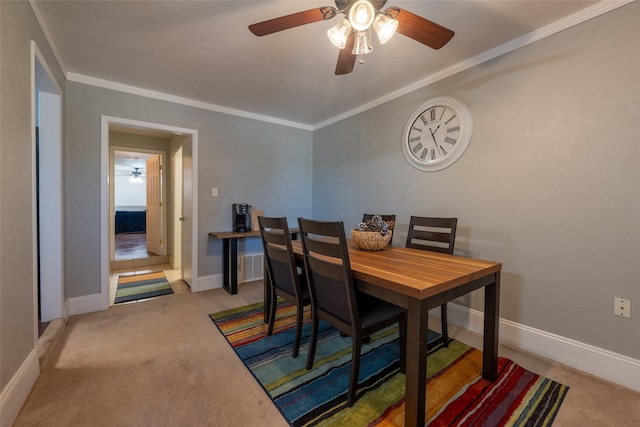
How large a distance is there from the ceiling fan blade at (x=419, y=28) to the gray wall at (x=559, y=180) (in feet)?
3.26

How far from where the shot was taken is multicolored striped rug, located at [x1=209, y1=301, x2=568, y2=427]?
53.5 inches

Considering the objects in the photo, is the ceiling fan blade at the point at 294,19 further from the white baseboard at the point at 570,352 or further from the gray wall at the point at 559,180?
the white baseboard at the point at 570,352

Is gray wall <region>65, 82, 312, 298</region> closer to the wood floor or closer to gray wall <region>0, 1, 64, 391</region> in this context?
gray wall <region>0, 1, 64, 391</region>

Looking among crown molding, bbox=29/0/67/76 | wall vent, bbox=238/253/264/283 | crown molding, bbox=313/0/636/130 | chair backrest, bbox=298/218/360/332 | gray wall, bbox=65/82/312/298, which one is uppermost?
crown molding, bbox=313/0/636/130

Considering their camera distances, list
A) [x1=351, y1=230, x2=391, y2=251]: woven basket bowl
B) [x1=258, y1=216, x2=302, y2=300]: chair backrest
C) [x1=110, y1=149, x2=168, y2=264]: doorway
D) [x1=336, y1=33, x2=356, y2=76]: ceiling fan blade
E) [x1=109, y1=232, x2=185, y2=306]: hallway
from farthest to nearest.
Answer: [x1=110, y1=149, x2=168, y2=264]: doorway < [x1=109, y1=232, x2=185, y2=306]: hallway < [x1=351, y1=230, x2=391, y2=251]: woven basket bowl < [x1=258, y1=216, x2=302, y2=300]: chair backrest < [x1=336, y1=33, x2=356, y2=76]: ceiling fan blade

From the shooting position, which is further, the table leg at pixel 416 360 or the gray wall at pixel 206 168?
the gray wall at pixel 206 168

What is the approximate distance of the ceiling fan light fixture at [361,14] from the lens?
1.27 metres

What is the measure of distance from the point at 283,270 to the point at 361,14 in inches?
63.3

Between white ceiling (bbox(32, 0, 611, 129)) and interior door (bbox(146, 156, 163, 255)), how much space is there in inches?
90.6

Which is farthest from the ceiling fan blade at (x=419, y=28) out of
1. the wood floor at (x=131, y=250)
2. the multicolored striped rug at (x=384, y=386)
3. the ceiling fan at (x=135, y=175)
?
the ceiling fan at (x=135, y=175)

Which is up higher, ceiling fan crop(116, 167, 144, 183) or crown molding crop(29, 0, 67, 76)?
crown molding crop(29, 0, 67, 76)

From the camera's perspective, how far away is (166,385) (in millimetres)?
1591

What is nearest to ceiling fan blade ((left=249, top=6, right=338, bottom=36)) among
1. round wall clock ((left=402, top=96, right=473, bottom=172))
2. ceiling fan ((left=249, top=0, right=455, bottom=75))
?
ceiling fan ((left=249, top=0, right=455, bottom=75))

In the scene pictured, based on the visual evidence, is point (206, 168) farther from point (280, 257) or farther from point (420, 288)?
point (420, 288)
